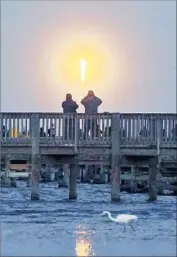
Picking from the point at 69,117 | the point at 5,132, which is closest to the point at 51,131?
the point at 69,117

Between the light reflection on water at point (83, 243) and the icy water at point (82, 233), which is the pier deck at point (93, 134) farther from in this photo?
the light reflection on water at point (83, 243)

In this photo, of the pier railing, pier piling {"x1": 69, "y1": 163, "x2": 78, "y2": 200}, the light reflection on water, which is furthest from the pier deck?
the light reflection on water

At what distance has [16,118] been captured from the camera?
31578mm

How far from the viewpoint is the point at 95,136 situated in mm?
31906

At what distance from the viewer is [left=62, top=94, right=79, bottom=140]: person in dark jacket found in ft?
103

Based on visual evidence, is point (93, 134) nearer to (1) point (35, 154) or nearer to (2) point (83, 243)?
(1) point (35, 154)

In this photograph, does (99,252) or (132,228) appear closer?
(99,252)

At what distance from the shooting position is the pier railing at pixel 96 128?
3123 centimetres

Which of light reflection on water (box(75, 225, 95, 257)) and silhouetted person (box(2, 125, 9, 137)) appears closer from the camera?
light reflection on water (box(75, 225, 95, 257))

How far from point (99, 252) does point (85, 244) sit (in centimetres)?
119

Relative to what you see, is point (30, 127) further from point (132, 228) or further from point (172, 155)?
point (132, 228)

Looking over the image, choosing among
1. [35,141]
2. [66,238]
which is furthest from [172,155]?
[66,238]

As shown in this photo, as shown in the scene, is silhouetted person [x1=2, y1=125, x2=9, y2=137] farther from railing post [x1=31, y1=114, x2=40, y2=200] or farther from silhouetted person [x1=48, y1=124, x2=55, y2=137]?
silhouetted person [x1=48, y1=124, x2=55, y2=137]

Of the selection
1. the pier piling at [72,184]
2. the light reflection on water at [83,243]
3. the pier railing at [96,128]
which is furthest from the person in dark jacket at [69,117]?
the light reflection on water at [83,243]
